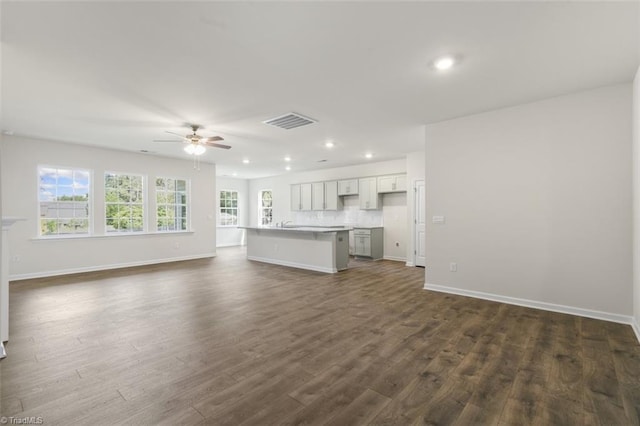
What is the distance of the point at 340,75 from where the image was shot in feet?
10.0

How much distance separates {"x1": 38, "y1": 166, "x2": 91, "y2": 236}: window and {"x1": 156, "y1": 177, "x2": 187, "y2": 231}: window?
5.04ft

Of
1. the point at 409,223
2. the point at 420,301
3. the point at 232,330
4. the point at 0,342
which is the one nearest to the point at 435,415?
the point at 232,330

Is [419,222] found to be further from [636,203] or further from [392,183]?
[636,203]

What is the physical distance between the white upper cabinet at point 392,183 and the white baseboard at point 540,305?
138 inches

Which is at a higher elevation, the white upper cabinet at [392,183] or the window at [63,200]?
the white upper cabinet at [392,183]

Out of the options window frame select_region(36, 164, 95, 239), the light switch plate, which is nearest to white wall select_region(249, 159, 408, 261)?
the light switch plate

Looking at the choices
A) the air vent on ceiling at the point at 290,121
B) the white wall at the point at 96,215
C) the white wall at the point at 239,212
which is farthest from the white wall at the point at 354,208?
the air vent on ceiling at the point at 290,121

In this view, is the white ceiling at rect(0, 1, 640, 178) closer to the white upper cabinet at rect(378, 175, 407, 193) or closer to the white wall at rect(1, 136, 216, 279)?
the white wall at rect(1, 136, 216, 279)

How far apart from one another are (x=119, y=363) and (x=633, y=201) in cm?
554

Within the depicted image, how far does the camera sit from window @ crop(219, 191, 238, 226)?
37.0ft

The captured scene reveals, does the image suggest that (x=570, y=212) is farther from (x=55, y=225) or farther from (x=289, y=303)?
(x=55, y=225)

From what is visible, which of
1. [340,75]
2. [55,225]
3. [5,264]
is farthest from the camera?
[55,225]

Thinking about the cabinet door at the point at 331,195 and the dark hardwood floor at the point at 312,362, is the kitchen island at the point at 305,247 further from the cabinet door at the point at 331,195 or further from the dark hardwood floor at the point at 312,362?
the cabinet door at the point at 331,195

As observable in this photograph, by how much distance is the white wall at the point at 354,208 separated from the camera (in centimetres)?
786
